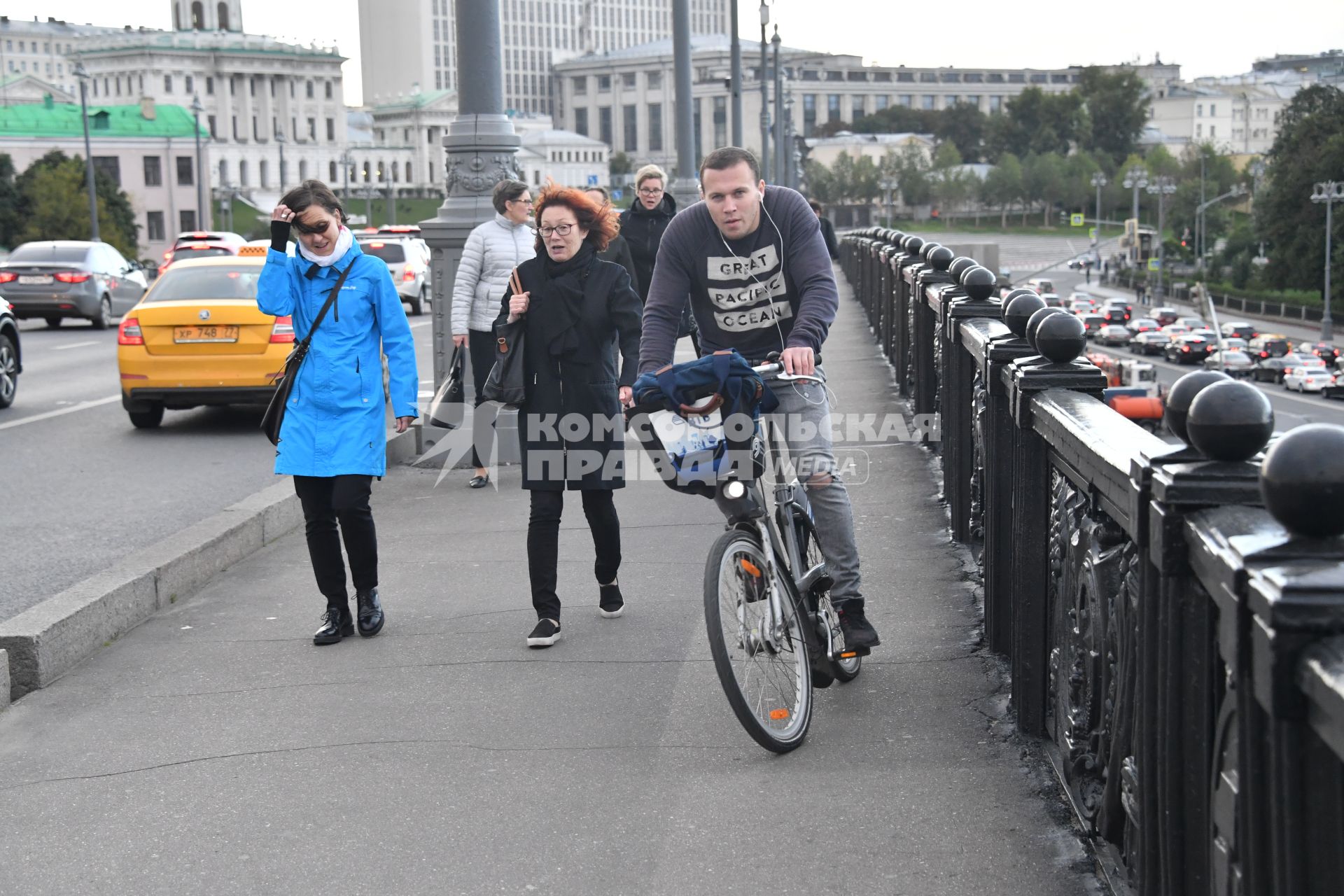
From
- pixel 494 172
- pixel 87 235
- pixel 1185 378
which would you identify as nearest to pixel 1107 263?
pixel 87 235

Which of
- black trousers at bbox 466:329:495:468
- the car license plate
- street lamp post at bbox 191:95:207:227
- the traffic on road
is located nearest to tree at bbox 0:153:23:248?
street lamp post at bbox 191:95:207:227

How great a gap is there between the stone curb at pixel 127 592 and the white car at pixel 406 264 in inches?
940

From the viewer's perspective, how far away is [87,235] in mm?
81438

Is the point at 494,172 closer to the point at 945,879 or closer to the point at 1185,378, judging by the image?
the point at 945,879

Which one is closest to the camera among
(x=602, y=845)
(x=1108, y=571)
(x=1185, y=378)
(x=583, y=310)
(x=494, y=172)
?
(x=1185, y=378)

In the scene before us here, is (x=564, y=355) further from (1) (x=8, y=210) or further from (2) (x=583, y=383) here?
(1) (x=8, y=210)

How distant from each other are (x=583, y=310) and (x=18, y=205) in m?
87.2

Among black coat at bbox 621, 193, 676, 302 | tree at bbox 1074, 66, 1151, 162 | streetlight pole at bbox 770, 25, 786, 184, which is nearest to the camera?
black coat at bbox 621, 193, 676, 302

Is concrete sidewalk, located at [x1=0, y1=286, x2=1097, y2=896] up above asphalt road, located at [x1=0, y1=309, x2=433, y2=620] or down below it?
above

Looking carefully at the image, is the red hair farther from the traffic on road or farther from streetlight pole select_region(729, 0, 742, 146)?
streetlight pole select_region(729, 0, 742, 146)

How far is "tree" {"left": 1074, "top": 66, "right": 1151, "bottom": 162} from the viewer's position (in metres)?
166

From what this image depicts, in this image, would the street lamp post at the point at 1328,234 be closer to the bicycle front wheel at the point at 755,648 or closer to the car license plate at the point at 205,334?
the car license plate at the point at 205,334

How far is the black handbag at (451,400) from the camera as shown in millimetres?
8445

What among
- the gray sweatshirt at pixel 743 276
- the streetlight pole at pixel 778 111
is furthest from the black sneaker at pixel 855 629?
the streetlight pole at pixel 778 111
